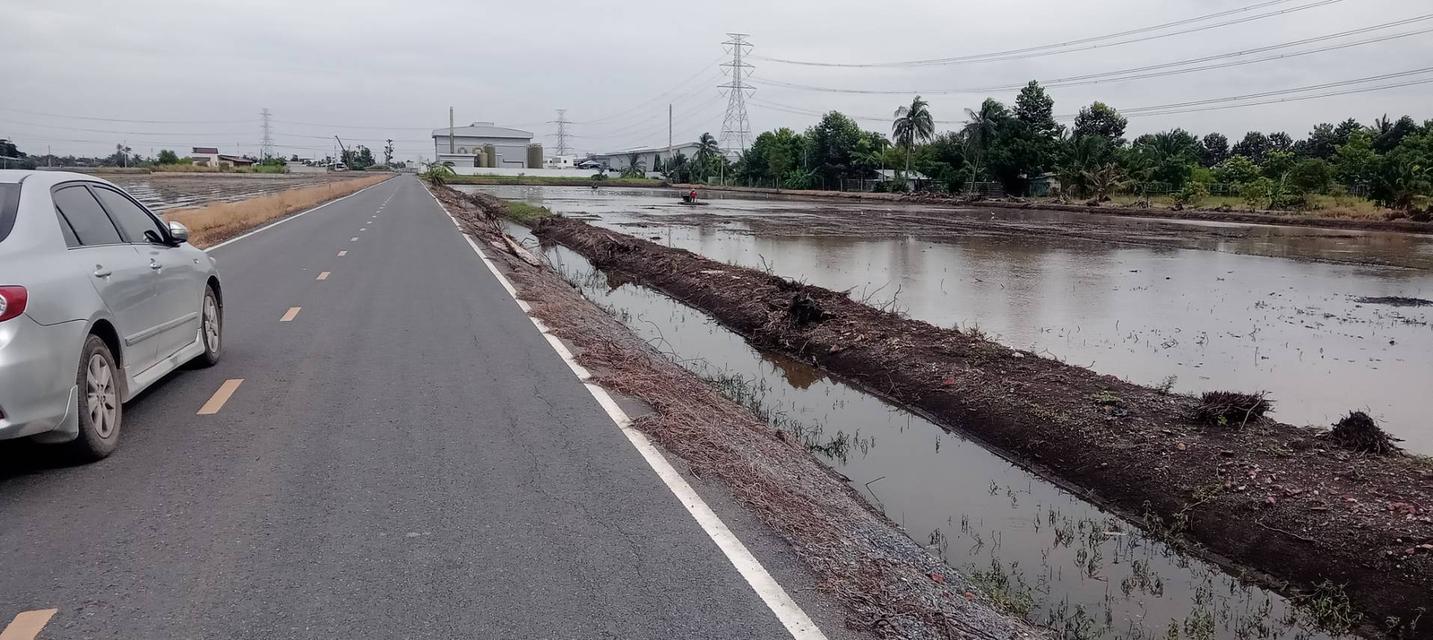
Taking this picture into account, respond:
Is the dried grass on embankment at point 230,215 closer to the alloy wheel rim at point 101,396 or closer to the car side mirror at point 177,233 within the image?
the car side mirror at point 177,233

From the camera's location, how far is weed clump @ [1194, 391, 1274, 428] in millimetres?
8188

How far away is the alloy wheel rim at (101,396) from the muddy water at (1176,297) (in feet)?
32.1

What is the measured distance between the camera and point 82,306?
5965mm

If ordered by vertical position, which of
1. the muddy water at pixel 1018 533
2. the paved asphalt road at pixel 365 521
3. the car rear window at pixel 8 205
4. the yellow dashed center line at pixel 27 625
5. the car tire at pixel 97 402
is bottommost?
the muddy water at pixel 1018 533

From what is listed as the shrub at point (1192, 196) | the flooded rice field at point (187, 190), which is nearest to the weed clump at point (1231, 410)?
A: the flooded rice field at point (187, 190)

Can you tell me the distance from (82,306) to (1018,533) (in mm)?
6304

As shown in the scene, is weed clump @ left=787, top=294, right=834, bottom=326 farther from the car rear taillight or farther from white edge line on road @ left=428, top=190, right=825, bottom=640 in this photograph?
the car rear taillight

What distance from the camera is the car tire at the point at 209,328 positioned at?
28.7ft

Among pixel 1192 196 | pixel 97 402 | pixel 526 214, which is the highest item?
pixel 1192 196

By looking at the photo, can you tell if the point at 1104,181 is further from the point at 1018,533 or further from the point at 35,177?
the point at 35,177

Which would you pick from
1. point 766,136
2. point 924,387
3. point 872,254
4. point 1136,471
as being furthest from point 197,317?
point 766,136

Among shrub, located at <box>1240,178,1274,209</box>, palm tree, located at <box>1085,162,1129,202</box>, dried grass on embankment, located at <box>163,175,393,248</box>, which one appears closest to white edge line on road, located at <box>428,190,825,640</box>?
dried grass on embankment, located at <box>163,175,393,248</box>

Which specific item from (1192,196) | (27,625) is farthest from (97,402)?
(1192,196)

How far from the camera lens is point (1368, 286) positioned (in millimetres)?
22609
